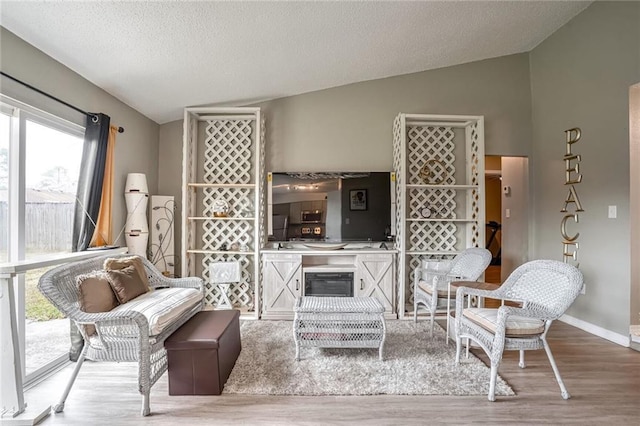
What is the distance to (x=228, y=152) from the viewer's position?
12.9ft

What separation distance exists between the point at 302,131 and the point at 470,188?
2222 mm

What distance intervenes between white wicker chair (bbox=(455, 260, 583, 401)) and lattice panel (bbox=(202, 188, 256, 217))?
266cm

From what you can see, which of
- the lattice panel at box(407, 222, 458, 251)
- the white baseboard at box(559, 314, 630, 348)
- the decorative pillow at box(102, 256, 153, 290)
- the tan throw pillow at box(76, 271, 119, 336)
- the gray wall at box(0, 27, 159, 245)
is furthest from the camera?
the lattice panel at box(407, 222, 458, 251)

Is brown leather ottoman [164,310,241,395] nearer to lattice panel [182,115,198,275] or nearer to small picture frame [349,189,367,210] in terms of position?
lattice panel [182,115,198,275]

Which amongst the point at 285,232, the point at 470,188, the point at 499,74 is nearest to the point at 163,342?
the point at 285,232

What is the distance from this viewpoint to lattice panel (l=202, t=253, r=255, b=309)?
3.93m

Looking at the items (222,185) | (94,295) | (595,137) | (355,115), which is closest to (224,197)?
(222,185)

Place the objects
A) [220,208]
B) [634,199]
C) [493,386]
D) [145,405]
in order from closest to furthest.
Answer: [145,405] → [493,386] → [634,199] → [220,208]

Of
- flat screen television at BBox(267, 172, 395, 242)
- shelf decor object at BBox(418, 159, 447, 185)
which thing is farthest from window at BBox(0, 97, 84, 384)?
shelf decor object at BBox(418, 159, 447, 185)

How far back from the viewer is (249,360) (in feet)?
8.19

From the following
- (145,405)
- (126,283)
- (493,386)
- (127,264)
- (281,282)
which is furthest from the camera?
(281,282)

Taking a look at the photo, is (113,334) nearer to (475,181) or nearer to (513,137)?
(475,181)

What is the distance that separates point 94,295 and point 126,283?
26cm

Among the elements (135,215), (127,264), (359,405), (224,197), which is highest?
(224,197)
